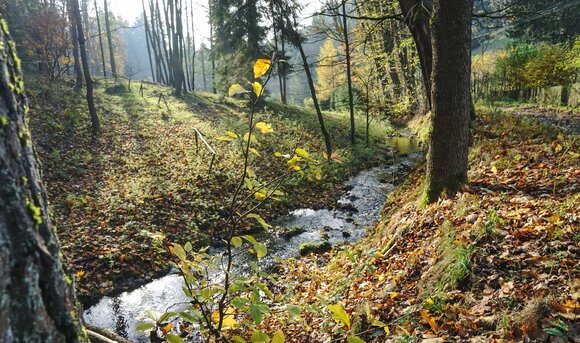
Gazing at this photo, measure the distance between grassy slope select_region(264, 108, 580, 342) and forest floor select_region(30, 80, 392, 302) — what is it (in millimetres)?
1695

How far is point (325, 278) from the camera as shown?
5.66 m

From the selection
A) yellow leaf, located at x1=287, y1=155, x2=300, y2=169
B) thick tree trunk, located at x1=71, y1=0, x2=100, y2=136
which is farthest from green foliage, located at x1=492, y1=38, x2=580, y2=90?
thick tree trunk, located at x1=71, y1=0, x2=100, y2=136

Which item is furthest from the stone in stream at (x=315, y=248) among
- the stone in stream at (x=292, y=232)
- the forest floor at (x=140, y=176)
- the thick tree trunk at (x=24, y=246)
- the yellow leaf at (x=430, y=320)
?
the thick tree trunk at (x=24, y=246)

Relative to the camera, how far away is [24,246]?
97cm

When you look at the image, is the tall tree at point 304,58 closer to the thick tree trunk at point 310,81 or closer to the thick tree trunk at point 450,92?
the thick tree trunk at point 310,81

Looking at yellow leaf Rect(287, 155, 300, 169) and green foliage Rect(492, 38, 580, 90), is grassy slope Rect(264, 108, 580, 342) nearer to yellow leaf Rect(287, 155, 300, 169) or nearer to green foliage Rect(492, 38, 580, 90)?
yellow leaf Rect(287, 155, 300, 169)

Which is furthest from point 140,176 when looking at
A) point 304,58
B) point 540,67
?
point 540,67

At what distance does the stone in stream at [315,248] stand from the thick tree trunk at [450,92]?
11.6 ft

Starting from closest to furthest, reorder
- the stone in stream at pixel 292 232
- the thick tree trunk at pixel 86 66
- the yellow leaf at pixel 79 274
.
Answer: the yellow leaf at pixel 79 274
the stone in stream at pixel 292 232
the thick tree trunk at pixel 86 66

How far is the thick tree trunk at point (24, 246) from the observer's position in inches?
36.0

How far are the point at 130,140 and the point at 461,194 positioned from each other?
1401 centimetres

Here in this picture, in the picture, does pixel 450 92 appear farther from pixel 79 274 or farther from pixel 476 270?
pixel 79 274

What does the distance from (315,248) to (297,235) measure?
46.6 inches

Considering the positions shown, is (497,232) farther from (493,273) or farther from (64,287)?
(64,287)
